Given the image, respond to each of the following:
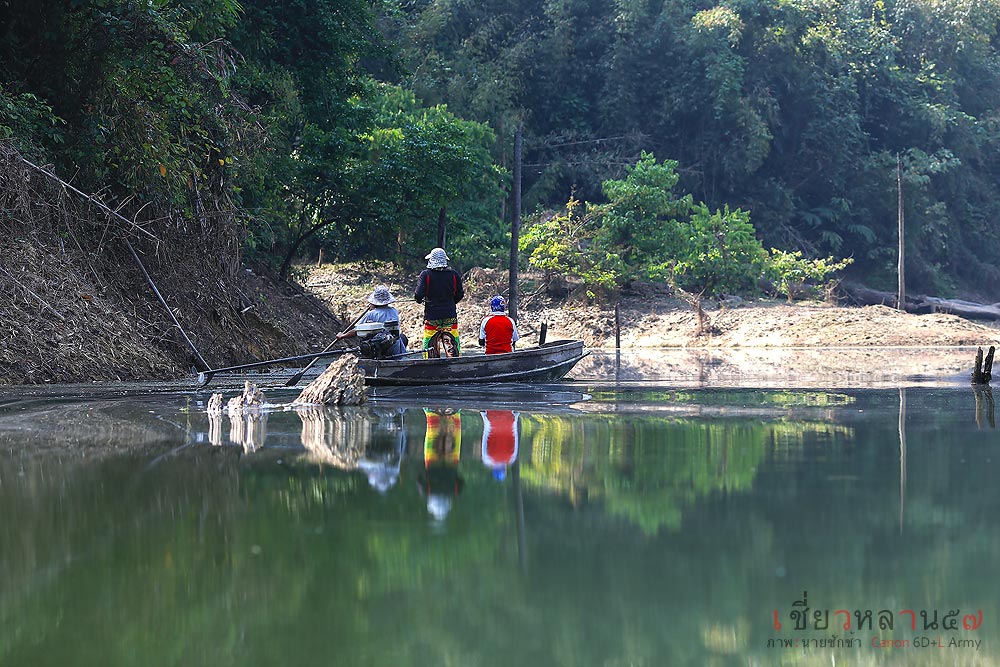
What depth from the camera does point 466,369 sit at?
50.3 feet

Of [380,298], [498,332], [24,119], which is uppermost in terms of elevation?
[24,119]

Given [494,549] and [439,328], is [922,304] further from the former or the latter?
[494,549]

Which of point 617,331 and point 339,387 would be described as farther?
point 617,331

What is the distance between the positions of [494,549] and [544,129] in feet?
144

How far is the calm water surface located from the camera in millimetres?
3475

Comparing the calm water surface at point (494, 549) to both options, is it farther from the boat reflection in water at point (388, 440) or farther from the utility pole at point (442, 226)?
the utility pole at point (442, 226)

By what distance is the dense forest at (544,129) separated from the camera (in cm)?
1672

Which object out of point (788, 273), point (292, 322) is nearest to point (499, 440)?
point (292, 322)

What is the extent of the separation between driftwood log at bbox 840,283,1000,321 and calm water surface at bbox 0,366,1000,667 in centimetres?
3583

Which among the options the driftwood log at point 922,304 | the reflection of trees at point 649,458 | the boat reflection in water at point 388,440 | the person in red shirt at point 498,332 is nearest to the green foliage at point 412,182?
the person in red shirt at point 498,332

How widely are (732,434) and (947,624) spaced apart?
5.46m

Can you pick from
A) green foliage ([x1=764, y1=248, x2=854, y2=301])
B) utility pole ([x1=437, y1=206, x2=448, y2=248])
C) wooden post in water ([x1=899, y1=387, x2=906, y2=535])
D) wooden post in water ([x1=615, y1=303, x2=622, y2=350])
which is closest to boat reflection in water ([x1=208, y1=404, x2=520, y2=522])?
wooden post in water ([x1=899, y1=387, x2=906, y2=535])

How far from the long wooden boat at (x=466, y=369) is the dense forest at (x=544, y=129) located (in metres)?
4.77

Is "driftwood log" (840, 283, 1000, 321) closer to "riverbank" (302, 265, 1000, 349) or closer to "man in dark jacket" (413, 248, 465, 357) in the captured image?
"riverbank" (302, 265, 1000, 349)
